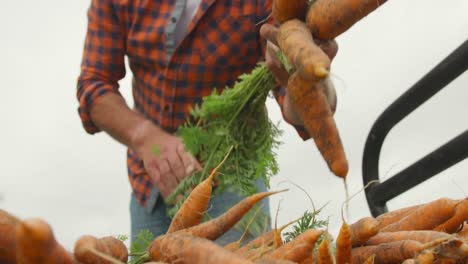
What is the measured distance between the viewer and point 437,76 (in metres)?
1.73

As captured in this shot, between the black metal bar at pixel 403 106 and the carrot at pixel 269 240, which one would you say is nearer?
the carrot at pixel 269 240

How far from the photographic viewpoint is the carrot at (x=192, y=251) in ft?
3.08

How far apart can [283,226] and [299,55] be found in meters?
0.44

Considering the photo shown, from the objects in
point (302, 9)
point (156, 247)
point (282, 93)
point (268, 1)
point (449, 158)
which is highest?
point (268, 1)

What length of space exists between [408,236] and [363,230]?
0.12 metres

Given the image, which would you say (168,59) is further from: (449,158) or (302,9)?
(449,158)

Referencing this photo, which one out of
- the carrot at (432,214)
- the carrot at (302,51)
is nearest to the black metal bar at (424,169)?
the carrot at (432,214)

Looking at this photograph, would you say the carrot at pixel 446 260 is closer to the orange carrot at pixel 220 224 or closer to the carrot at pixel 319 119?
the orange carrot at pixel 220 224

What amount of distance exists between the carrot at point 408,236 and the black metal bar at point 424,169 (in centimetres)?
60

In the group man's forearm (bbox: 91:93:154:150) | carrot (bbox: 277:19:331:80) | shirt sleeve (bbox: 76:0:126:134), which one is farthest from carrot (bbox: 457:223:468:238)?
shirt sleeve (bbox: 76:0:126:134)

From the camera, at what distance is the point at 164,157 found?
2.23 m

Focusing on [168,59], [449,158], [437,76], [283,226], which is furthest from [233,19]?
[283,226]

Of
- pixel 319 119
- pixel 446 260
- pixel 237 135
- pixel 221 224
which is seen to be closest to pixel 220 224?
pixel 221 224

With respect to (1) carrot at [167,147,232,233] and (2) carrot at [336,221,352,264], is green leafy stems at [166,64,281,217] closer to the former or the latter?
(1) carrot at [167,147,232,233]
